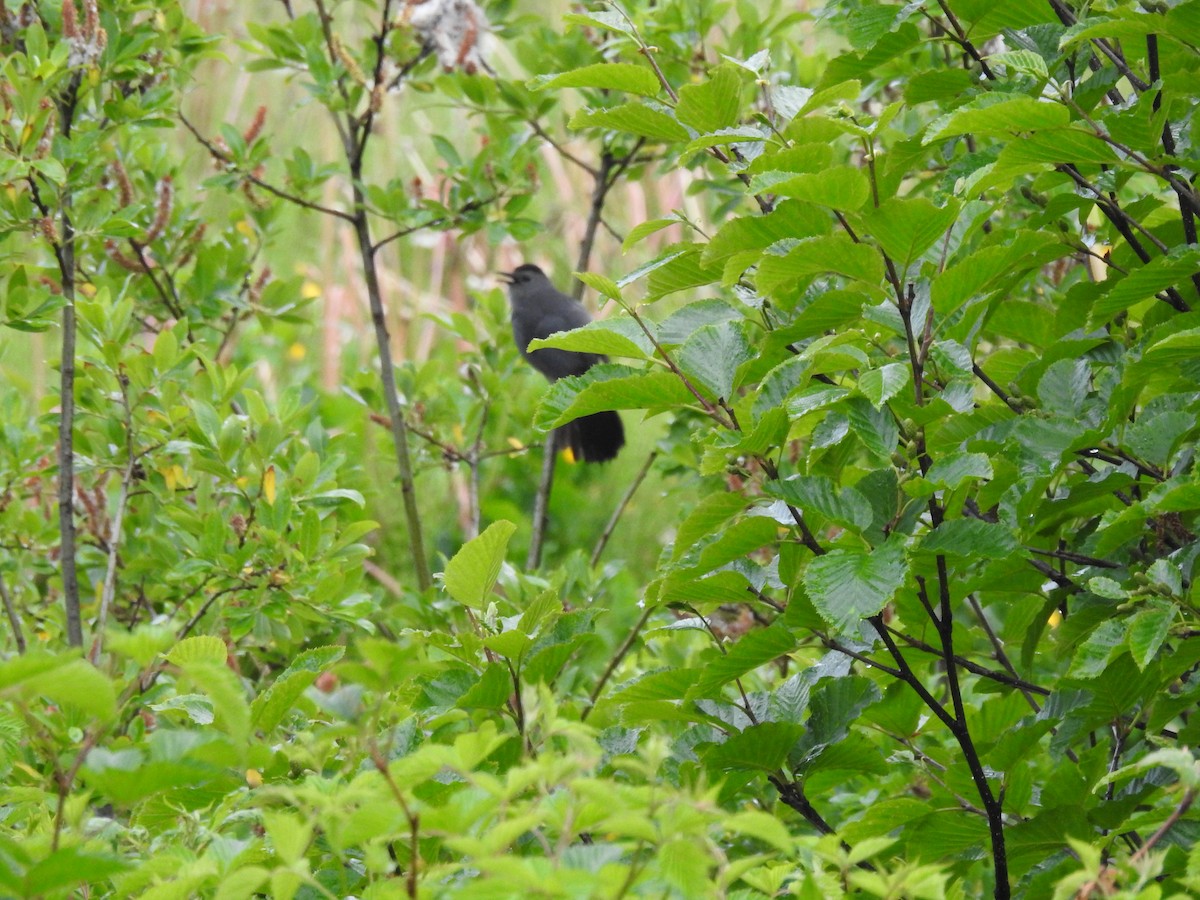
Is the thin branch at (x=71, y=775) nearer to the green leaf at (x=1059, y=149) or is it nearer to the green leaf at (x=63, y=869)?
the green leaf at (x=63, y=869)

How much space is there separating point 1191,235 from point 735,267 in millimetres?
567

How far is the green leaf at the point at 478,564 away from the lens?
1.29 m

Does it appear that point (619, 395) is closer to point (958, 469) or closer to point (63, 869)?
point (958, 469)

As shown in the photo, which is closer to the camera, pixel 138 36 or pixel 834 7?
pixel 834 7

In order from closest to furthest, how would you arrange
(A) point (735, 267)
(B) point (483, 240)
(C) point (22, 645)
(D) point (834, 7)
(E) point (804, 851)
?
(E) point (804, 851)
(A) point (735, 267)
(D) point (834, 7)
(C) point (22, 645)
(B) point (483, 240)

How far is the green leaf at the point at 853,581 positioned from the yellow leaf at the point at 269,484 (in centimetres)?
141

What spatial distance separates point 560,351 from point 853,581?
388 cm

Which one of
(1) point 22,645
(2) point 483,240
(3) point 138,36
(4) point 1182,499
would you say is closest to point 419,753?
(4) point 1182,499

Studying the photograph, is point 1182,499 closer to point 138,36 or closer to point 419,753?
point 419,753

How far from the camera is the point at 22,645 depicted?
2377 mm

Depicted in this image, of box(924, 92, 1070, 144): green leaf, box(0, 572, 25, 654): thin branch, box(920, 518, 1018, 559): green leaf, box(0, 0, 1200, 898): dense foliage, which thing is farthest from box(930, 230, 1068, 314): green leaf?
box(0, 572, 25, 654): thin branch

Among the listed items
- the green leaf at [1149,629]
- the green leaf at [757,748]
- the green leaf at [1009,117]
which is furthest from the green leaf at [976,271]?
the green leaf at [757,748]

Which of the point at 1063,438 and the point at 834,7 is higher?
the point at 834,7

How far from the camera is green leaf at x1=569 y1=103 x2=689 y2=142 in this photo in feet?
4.61
